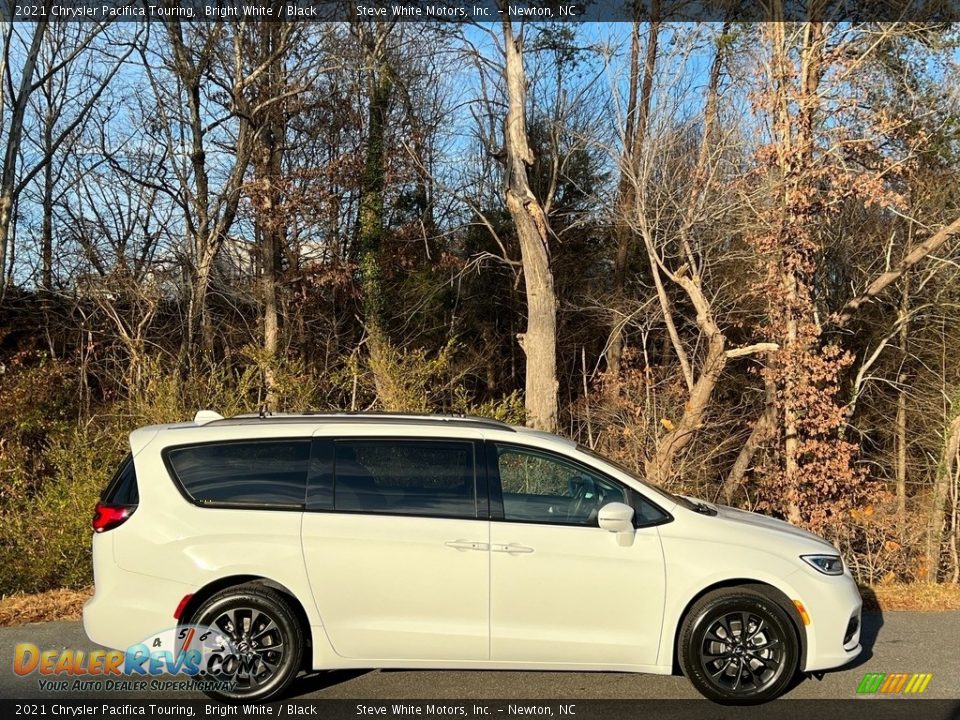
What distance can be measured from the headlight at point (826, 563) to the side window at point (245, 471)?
3.15m

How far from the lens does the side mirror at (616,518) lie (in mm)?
5285

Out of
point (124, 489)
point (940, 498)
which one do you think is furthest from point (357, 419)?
point (940, 498)

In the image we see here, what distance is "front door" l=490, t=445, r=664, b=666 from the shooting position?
528cm

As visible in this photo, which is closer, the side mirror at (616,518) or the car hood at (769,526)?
the side mirror at (616,518)

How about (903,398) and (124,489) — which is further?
(903,398)

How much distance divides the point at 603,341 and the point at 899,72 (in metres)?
10.1

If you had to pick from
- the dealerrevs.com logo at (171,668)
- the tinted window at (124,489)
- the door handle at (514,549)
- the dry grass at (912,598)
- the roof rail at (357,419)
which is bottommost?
the dry grass at (912,598)

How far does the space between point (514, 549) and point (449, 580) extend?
1.39 ft

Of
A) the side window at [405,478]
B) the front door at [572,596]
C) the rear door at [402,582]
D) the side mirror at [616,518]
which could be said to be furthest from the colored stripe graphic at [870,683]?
the side window at [405,478]

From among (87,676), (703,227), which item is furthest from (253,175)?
(87,676)

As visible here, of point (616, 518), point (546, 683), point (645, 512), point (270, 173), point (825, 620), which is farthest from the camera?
point (270, 173)

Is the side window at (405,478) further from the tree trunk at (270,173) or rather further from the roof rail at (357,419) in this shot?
the tree trunk at (270,173)

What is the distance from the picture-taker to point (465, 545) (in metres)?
5.32

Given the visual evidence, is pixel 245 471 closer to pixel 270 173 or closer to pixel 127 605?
pixel 127 605
